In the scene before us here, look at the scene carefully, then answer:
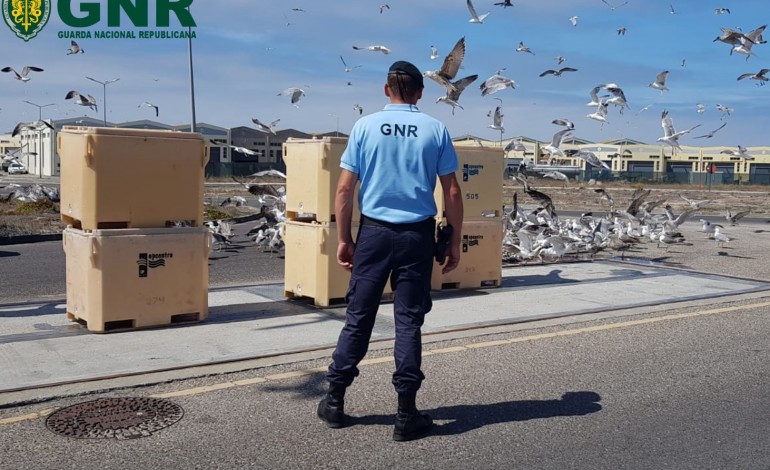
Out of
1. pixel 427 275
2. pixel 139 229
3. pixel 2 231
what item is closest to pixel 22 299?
pixel 139 229

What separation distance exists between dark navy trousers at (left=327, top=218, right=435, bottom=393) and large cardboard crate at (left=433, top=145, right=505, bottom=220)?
235 inches

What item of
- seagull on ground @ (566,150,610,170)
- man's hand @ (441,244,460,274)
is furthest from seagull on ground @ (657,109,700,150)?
man's hand @ (441,244,460,274)

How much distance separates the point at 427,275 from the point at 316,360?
2189mm

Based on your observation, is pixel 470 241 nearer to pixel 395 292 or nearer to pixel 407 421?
pixel 395 292

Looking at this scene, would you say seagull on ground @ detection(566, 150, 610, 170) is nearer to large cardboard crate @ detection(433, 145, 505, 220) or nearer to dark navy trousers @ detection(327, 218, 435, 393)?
large cardboard crate @ detection(433, 145, 505, 220)

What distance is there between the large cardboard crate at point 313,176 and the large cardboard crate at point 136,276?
155 cm

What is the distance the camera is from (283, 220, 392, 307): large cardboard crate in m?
9.65

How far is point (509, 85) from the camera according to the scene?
16.4 m

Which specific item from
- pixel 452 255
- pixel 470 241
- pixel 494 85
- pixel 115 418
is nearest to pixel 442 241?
pixel 452 255

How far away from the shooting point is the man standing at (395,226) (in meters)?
5.38

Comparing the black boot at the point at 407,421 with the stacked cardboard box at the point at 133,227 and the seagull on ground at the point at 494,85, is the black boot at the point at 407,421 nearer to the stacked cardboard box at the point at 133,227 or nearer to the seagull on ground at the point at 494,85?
the stacked cardboard box at the point at 133,227

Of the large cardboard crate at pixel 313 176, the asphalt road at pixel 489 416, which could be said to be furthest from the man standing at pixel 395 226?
the large cardboard crate at pixel 313 176

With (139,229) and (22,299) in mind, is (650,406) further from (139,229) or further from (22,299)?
(22,299)

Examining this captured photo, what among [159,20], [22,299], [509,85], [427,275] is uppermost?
[159,20]
